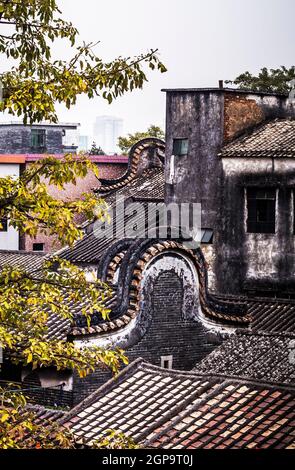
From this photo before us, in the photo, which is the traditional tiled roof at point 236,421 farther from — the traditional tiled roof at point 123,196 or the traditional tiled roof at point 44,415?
the traditional tiled roof at point 123,196

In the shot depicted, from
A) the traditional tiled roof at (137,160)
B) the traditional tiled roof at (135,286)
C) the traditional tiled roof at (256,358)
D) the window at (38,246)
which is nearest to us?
the traditional tiled roof at (256,358)

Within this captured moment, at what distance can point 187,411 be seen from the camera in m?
15.3

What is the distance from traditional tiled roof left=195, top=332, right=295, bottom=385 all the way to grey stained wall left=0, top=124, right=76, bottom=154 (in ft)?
110

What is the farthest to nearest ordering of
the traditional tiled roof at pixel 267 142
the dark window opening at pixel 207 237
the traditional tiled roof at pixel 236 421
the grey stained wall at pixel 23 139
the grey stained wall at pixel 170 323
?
the grey stained wall at pixel 23 139 < the dark window opening at pixel 207 237 < the traditional tiled roof at pixel 267 142 < the grey stained wall at pixel 170 323 < the traditional tiled roof at pixel 236 421

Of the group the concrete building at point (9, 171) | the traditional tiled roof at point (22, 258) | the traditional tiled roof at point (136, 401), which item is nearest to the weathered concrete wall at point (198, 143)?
the traditional tiled roof at point (22, 258)

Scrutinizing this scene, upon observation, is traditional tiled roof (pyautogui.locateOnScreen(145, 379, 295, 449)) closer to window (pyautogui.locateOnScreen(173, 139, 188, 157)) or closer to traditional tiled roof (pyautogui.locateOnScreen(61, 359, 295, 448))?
traditional tiled roof (pyautogui.locateOnScreen(61, 359, 295, 448))

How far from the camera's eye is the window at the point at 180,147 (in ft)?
112

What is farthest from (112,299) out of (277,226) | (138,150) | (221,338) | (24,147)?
(24,147)

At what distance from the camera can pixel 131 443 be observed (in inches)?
479

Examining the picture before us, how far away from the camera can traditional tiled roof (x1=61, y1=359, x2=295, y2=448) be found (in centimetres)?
1438

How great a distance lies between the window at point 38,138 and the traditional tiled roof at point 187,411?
36.2 meters

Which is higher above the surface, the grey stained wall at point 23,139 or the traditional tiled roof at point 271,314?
the grey stained wall at point 23,139

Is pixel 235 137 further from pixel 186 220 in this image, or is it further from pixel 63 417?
pixel 63 417

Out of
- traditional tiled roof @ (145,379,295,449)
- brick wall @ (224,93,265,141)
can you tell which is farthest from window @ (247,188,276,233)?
traditional tiled roof @ (145,379,295,449)
